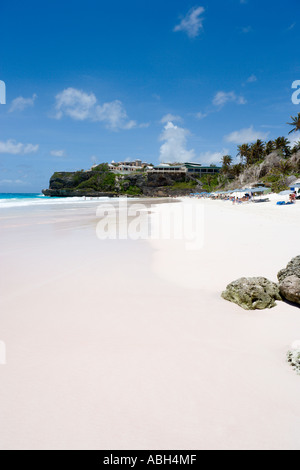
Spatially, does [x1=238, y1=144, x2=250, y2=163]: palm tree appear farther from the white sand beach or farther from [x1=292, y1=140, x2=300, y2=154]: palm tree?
the white sand beach

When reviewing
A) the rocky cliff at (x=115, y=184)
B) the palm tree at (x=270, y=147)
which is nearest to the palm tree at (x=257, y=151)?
the palm tree at (x=270, y=147)

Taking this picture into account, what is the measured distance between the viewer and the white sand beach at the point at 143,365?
6.60 feet

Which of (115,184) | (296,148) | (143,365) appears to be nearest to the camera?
(143,365)

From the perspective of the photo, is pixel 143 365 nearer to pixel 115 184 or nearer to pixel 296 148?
pixel 296 148

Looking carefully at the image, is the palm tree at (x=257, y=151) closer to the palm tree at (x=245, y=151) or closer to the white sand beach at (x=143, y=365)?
the palm tree at (x=245, y=151)

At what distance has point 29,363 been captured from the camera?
2.82 m

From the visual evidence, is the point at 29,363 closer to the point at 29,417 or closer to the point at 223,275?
the point at 29,417

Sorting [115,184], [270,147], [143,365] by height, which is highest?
[270,147]

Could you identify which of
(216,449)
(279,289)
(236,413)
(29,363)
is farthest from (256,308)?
(29,363)

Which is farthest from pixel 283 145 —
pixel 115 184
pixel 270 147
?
pixel 115 184

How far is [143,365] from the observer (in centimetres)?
279

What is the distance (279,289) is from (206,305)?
131 cm
